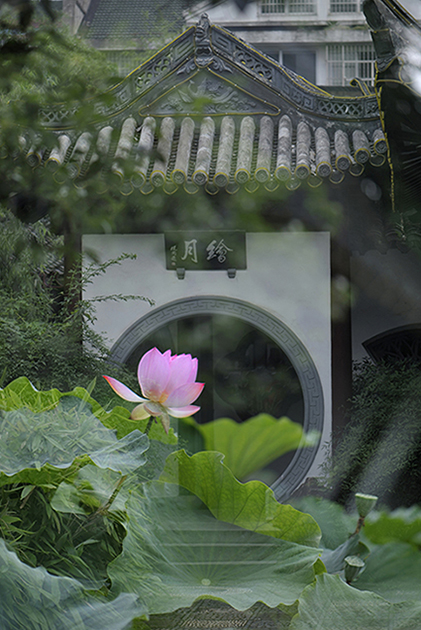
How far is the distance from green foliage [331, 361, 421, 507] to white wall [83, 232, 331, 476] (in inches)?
2.9

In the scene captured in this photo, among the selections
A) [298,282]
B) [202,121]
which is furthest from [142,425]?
[298,282]

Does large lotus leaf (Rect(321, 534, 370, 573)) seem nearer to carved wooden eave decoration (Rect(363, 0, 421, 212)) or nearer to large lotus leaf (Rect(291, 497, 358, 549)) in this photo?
large lotus leaf (Rect(291, 497, 358, 549))

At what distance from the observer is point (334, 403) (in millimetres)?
741

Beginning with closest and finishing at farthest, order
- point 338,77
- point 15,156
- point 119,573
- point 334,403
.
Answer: point 119,573 → point 15,156 → point 338,77 → point 334,403

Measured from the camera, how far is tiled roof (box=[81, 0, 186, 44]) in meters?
0.47

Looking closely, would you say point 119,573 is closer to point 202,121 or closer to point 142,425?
point 142,425

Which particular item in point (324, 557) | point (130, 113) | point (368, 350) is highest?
point (130, 113)

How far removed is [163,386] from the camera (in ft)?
0.84

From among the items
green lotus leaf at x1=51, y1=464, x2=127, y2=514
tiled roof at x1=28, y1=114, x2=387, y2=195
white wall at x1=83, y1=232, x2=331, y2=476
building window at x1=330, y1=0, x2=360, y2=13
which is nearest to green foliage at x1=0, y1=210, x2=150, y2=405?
white wall at x1=83, y1=232, x2=331, y2=476

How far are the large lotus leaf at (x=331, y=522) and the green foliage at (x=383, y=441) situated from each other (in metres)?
0.19

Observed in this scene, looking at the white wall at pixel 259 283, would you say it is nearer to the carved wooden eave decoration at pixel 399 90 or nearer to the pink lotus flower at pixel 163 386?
the carved wooden eave decoration at pixel 399 90

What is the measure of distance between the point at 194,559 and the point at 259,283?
754mm

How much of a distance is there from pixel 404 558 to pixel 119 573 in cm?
19

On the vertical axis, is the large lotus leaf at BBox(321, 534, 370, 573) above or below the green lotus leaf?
below
